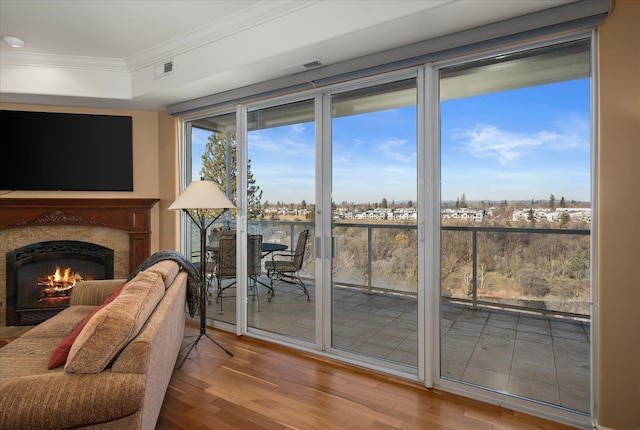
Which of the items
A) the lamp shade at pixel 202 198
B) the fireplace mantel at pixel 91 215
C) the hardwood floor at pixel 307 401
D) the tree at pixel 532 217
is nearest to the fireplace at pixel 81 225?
the fireplace mantel at pixel 91 215

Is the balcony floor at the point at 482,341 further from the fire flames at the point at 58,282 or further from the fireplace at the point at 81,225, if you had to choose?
the fire flames at the point at 58,282

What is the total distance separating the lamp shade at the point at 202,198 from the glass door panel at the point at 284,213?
0.49 meters

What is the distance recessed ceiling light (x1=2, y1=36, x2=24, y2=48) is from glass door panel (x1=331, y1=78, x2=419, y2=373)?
2.84m

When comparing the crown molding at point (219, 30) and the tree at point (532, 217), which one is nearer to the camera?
the tree at point (532, 217)

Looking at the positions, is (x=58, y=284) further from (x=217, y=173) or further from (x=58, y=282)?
(x=217, y=173)

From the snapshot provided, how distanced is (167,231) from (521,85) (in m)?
3.84

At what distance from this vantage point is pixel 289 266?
348 centimetres

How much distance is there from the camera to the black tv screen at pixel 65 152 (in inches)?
153

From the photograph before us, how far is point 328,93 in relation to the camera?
3.16 m

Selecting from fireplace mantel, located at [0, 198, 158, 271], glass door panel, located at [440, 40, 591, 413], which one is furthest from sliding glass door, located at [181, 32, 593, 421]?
fireplace mantel, located at [0, 198, 158, 271]

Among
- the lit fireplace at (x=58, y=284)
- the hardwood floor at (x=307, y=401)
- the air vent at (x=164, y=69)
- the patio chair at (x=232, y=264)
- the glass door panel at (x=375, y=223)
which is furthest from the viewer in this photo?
the lit fireplace at (x=58, y=284)

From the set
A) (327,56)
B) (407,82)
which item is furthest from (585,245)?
(327,56)

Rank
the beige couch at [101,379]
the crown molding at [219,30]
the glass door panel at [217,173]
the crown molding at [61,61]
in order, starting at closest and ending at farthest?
the beige couch at [101,379]
the crown molding at [219,30]
the crown molding at [61,61]
the glass door panel at [217,173]

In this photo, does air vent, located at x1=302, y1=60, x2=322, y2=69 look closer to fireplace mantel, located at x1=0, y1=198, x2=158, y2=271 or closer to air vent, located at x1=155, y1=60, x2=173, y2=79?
air vent, located at x1=155, y1=60, x2=173, y2=79
